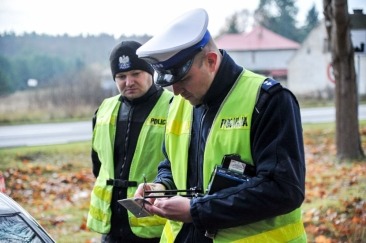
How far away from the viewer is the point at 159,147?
435 cm

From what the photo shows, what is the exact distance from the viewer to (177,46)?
280 cm

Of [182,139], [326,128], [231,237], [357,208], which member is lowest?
[326,128]

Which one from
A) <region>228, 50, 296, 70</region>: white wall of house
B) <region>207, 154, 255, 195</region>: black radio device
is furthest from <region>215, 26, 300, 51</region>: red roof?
<region>207, 154, 255, 195</region>: black radio device

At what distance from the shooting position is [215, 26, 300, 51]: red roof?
160 feet

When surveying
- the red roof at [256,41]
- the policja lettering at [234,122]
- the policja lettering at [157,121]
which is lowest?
the red roof at [256,41]

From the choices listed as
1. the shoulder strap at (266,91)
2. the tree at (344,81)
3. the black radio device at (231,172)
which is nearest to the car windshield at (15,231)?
the black radio device at (231,172)

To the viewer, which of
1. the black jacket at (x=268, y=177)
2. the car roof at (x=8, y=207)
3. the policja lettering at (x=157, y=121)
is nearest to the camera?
the black jacket at (x=268, y=177)

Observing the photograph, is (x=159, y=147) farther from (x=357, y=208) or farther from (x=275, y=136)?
(x=357, y=208)

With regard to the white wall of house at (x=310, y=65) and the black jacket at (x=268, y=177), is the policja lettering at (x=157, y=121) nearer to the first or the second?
the black jacket at (x=268, y=177)

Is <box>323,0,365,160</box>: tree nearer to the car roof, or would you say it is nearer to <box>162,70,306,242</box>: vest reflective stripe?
<box>162,70,306,242</box>: vest reflective stripe

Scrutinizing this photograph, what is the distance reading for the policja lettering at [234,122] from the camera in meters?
2.80

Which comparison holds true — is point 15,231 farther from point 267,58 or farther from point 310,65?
point 267,58

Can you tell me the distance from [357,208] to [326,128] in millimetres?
8595

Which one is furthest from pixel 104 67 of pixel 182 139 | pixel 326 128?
pixel 182 139
